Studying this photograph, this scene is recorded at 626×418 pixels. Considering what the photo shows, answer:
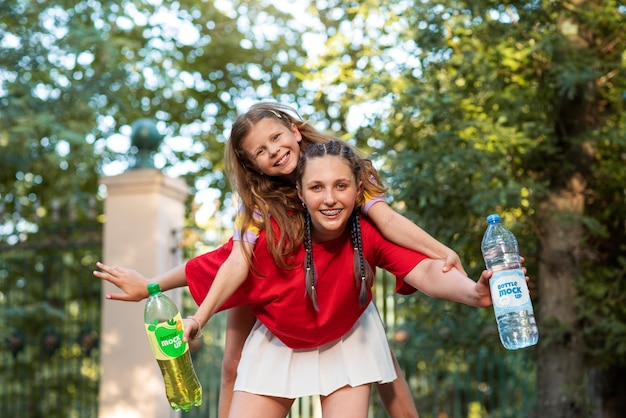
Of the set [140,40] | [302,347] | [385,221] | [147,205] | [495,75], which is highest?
[140,40]

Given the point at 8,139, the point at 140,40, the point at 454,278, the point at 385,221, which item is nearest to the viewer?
the point at 454,278

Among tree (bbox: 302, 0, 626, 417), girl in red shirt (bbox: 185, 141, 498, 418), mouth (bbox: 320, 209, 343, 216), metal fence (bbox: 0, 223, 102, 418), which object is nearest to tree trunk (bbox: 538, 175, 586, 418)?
tree (bbox: 302, 0, 626, 417)

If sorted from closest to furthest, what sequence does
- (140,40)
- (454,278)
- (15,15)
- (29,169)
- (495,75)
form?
(454,278), (495,75), (15,15), (29,169), (140,40)

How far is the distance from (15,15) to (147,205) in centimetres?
343

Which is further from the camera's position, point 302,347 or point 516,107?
point 516,107

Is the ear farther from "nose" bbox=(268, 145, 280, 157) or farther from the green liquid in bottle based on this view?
the green liquid in bottle

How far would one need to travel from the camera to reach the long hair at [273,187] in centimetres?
324

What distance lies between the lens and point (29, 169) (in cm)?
975

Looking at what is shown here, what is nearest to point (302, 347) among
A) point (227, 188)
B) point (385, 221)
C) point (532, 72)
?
point (385, 221)

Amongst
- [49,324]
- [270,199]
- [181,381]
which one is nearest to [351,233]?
[270,199]

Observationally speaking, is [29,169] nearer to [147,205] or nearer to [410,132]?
[147,205]

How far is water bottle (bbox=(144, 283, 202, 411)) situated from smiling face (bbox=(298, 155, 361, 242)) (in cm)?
62

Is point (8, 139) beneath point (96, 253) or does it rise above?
above

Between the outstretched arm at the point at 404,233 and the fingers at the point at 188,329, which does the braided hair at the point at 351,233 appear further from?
the fingers at the point at 188,329
